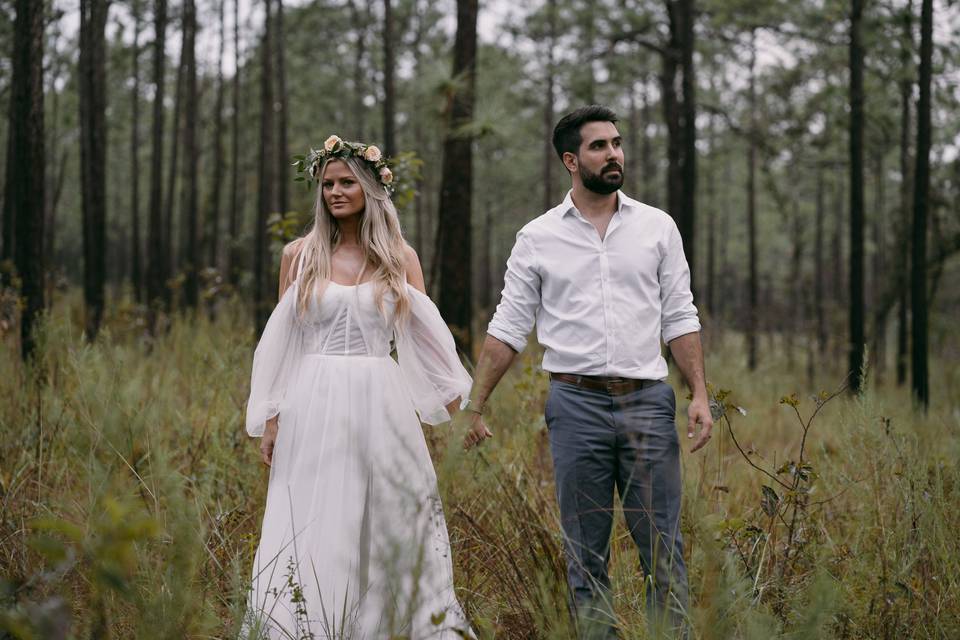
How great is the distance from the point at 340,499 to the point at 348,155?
1605 mm

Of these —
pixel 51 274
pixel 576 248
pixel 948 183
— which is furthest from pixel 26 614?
pixel 948 183

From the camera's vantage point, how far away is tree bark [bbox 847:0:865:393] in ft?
37.1

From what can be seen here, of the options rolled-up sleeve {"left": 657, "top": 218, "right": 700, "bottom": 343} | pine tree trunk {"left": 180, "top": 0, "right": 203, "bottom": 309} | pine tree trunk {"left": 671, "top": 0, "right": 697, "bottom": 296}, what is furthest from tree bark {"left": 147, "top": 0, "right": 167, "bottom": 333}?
rolled-up sleeve {"left": 657, "top": 218, "right": 700, "bottom": 343}

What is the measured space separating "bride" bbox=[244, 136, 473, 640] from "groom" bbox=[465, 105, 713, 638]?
0.47m

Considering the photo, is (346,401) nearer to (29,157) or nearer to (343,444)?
(343,444)

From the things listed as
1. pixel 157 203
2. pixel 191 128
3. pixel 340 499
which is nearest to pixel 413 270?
pixel 340 499

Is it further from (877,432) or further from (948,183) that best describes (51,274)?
(948,183)

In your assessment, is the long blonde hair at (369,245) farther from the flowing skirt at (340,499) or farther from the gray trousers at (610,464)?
the gray trousers at (610,464)

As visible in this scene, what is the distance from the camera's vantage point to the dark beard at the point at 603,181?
341 cm

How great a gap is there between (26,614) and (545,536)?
1.85m

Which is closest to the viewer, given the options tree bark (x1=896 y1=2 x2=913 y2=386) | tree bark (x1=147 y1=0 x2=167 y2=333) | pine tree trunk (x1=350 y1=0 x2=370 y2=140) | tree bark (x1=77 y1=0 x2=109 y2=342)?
tree bark (x1=77 y1=0 x2=109 y2=342)

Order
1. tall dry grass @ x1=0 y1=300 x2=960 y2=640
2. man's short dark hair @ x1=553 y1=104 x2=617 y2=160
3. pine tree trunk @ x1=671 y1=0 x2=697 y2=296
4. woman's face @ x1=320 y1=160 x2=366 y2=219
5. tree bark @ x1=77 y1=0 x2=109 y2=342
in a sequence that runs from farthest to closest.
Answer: tree bark @ x1=77 y1=0 x2=109 y2=342, pine tree trunk @ x1=671 y1=0 x2=697 y2=296, woman's face @ x1=320 y1=160 x2=366 y2=219, man's short dark hair @ x1=553 y1=104 x2=617 y2=160, tall dry grass @ x1=0 y1=300 x2=960 y2=640

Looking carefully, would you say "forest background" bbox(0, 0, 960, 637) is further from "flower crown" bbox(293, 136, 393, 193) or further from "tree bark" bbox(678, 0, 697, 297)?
"flower crown" bbox(293, 136, 393, 193)

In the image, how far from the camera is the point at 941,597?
3176 mm
